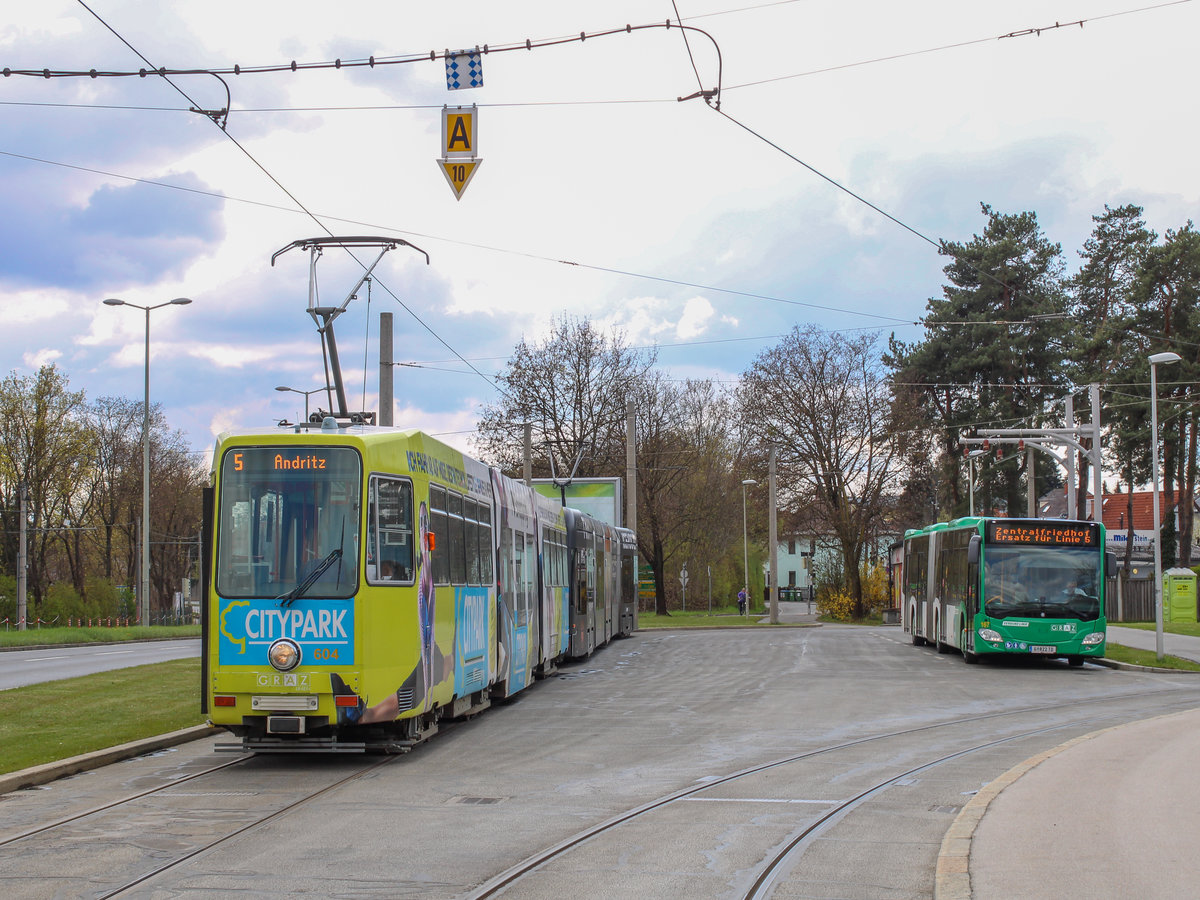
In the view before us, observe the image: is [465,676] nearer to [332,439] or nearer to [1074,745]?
[332,439]

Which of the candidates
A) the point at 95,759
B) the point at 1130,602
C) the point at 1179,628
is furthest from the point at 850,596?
the point at 95,759

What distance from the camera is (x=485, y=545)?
16062mm

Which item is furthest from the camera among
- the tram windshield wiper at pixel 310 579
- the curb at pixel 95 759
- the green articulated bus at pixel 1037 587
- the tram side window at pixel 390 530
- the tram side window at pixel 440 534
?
the green articulated bus at pixel 1037 587

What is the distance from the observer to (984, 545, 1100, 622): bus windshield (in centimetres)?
2509

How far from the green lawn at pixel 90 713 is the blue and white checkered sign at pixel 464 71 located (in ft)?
23.8

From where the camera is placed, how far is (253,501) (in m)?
11.8

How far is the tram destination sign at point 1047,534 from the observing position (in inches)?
999

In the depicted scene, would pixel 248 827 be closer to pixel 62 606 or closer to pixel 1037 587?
pixel 1037 587

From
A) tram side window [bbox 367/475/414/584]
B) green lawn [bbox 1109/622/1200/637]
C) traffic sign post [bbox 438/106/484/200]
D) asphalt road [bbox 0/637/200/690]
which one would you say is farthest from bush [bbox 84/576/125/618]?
tram side window [bbox 367/475/414/584]

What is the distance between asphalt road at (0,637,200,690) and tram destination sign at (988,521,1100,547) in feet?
56.3

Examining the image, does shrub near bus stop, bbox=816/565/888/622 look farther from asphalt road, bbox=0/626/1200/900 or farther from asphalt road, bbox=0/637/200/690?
asphalt road, bbox=0/626/1200/900

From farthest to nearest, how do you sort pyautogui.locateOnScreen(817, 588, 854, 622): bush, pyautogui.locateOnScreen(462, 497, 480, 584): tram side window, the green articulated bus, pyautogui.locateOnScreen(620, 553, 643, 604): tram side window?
pyautogui.locateOnScreen(817, 588, 854, 622): bush
pyautogui.locateOnScreen(620, 553, 643, 604): tram side window
the green articulated bus
pyautogui.locateOnScreen(462, 497, 480, 584): tram side window

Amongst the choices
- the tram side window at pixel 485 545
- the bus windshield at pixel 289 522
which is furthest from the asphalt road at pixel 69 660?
the bus windshield at pixel 289 522

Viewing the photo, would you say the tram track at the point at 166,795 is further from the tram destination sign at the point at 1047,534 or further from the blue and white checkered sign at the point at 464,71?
the tram destination sign at the point at 1047,534
